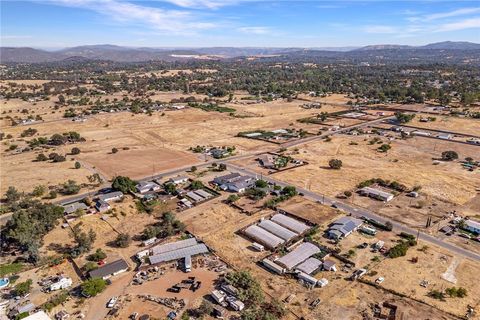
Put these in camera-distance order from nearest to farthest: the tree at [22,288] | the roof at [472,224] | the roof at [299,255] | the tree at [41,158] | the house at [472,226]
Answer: the tree at [22,288]
the roof at [299,255]
the house at [472,226]
the roof at [472,224]
the tree at [41,158]

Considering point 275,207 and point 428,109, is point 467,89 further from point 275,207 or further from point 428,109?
point 275,207

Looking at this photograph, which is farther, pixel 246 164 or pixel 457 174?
pixel 246 164

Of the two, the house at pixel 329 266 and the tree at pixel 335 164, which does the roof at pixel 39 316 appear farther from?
the tree at pixel 335 164

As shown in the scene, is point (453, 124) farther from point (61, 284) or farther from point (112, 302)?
point (61, 284)

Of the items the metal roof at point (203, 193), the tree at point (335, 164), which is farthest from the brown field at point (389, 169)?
the metal roof at point (203, 193)

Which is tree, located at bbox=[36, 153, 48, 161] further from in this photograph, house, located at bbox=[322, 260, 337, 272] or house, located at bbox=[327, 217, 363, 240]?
house, located at bbox=[322, 260, 337, 272]

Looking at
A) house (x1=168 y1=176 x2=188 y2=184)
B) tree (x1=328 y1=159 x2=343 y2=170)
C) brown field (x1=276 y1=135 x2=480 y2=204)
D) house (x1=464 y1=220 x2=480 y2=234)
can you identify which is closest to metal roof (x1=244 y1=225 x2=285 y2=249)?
brown field (x1=276 y1=135 x2=480 y2=204)

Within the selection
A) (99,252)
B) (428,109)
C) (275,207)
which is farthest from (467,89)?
(99,252)
